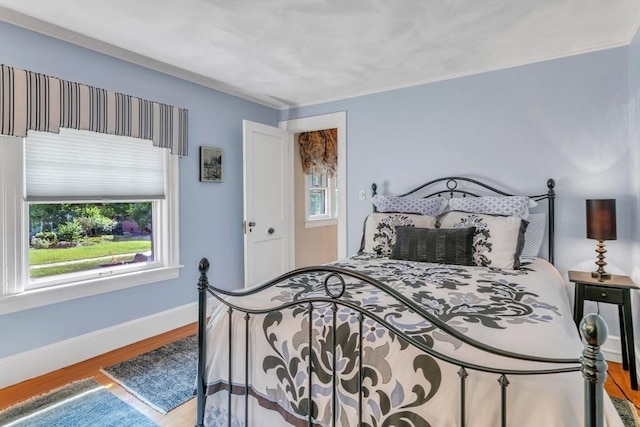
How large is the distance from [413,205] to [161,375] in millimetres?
2355

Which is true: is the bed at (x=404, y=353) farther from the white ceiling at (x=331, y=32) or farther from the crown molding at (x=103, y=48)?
the crown molding at (x=103, y=48)

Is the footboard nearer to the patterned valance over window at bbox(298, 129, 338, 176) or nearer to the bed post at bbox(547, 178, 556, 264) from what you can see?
the bed post at bbox(547, 178, 556, 264)

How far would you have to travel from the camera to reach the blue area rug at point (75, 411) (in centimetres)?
184

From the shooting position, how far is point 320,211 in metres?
5.27

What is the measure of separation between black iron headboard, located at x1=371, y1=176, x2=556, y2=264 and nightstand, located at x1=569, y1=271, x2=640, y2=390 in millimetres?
444

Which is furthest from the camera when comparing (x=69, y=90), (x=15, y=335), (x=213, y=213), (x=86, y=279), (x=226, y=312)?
(x=213, y=213)

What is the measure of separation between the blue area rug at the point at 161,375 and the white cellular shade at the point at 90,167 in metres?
1.24

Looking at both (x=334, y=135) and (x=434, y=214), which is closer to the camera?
(x=434, y=214)

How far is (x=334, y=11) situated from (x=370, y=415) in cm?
211

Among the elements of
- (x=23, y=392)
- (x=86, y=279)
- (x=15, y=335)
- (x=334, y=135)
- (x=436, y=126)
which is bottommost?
(x=23, y=392)

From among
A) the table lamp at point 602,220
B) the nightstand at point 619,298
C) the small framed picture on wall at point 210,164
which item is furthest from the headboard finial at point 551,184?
the small framed picture on wall at point 210,164

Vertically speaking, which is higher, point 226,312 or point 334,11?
point 334,11

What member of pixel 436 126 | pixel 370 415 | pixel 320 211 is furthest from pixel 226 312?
pixel 320 211

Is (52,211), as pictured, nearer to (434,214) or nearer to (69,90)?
(69,90)
